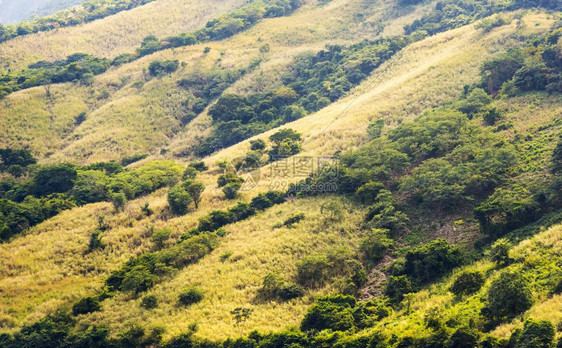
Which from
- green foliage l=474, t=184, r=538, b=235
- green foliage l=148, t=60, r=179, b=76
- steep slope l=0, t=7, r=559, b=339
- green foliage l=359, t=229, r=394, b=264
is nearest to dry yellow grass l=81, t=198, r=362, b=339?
steep slope l=0, t=7, r=559, b=339

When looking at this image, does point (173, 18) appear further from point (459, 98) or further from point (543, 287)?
point (543, 287)

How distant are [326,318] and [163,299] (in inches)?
609

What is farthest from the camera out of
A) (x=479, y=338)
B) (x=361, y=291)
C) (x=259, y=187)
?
(x=259, y=187)

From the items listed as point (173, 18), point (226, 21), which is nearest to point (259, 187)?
point (226, 21)

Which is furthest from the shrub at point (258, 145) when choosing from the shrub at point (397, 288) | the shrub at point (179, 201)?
the shrub at point (397, 288)

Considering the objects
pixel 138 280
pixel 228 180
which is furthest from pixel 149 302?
pixel 228 180

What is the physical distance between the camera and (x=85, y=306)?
40750 millimetres

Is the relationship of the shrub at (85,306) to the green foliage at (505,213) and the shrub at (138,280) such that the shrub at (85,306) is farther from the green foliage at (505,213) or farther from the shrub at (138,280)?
the green foliage at (505,213)

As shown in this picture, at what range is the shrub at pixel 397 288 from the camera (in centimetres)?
3581

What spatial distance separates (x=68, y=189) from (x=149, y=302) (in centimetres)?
3649

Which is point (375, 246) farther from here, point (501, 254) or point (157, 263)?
point (157, 263)

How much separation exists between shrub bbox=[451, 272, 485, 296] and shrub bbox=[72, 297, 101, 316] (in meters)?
29.5

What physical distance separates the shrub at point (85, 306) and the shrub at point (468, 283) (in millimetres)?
29506

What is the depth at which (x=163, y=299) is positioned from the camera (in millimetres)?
41031
